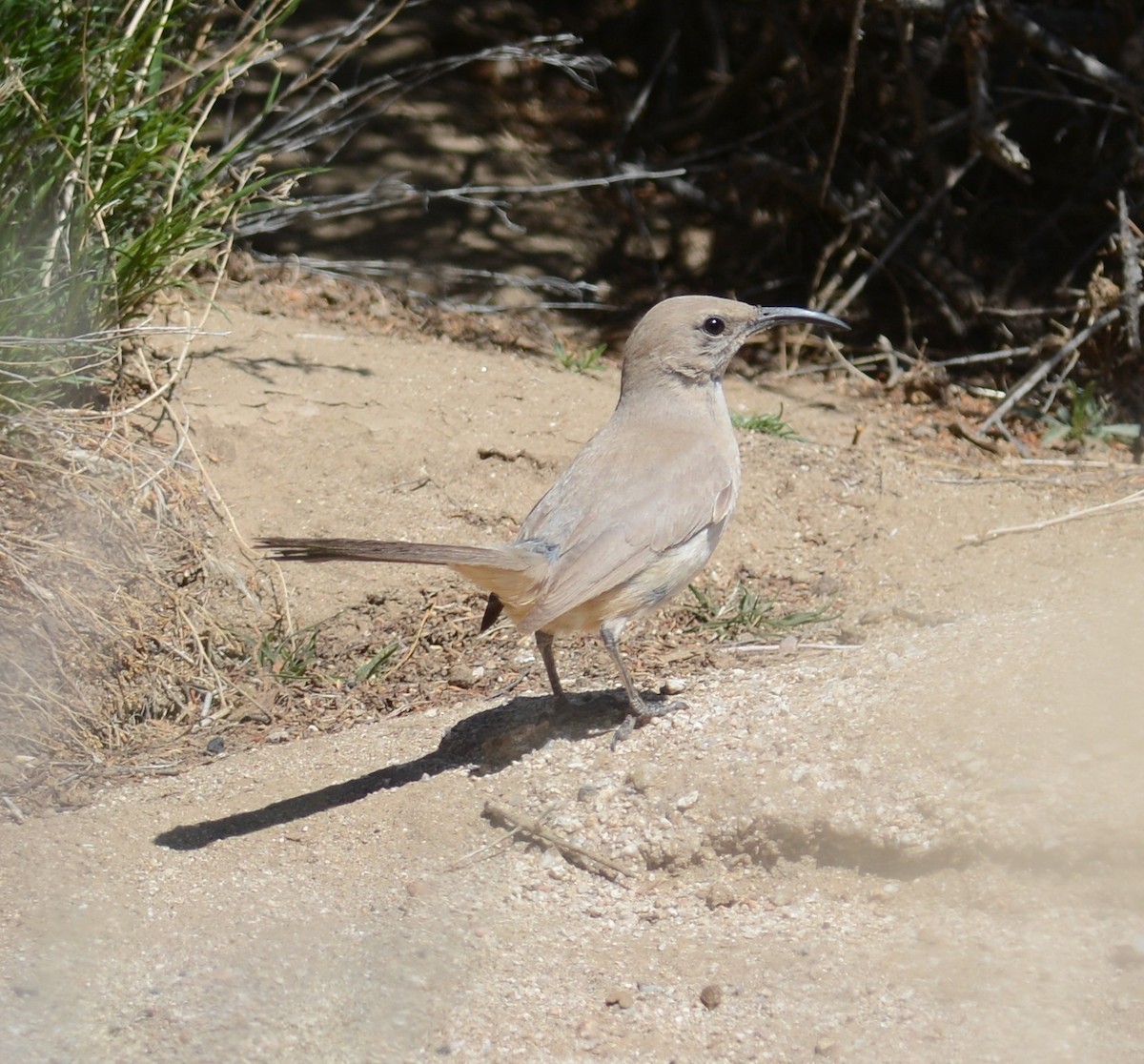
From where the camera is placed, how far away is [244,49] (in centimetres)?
596

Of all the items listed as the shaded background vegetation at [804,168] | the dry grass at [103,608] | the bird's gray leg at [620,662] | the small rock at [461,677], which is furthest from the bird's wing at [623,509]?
the shaded background vegetation at [804,168]

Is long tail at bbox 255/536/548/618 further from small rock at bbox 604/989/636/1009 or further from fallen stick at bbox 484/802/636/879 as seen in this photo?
small rock at bbox 604/989/636/1009

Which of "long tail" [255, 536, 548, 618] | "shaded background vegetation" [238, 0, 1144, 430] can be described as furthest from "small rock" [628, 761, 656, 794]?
"shaded background vegetation" [238, 0, 1144, 430]

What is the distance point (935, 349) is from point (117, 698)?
198 inches

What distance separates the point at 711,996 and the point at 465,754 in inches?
59.3

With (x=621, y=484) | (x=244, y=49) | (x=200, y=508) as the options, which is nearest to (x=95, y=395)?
(x=200, y=508)

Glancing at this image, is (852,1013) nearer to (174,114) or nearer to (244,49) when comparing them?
(174,114)

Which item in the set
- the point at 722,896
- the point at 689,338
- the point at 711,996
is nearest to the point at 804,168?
the point at 689,338

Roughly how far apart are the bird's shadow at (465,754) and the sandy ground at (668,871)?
0.06ft

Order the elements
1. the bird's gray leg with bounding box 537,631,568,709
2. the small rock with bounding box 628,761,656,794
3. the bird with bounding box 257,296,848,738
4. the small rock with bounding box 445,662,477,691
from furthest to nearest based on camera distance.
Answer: the small rock with bounding box 445,662,477,691
the bird's gray leg with bounding box 537,631,568,709
the bird with bounding box 257,296,848,738
the small rock with bounding box 628,761,656,794

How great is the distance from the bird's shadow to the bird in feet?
0.42

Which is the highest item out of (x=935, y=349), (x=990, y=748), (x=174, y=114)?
(x=174, y=114)

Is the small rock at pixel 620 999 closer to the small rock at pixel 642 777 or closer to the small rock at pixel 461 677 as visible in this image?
the small rock at pixel 642 777

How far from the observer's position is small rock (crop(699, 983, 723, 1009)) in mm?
3088
